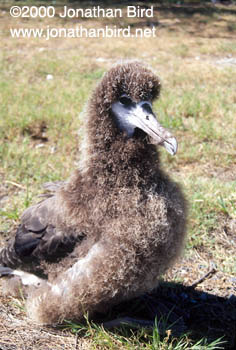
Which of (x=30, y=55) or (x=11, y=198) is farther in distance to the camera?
(x=30, y=55)

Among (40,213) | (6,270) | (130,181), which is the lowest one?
(6,270)

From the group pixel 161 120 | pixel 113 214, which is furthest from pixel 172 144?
pixel 161 120

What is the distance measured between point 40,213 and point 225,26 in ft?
32.1

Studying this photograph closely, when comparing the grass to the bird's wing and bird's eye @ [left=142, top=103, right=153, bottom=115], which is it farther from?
bird's eye @ [left=142, top=103, right=153, bottom=115]

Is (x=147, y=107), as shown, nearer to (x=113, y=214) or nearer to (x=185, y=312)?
(x=113, y=214)

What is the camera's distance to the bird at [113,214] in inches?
96.6

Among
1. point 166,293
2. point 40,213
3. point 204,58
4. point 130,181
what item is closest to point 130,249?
point 130,181

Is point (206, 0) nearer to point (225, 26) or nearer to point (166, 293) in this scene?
point (225, 26)

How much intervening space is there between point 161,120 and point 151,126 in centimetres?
301

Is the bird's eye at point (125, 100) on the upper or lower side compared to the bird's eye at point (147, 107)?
upper

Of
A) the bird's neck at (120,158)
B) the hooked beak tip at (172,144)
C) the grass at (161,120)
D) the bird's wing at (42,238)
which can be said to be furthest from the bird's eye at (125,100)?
the grass at (161,120)

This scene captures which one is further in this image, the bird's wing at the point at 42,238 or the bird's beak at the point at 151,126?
the bird's wing at the point at 42,238

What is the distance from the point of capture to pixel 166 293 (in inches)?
128

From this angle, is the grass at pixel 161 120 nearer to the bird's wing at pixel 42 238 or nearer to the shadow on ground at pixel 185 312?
the shadow on ground at pixel 185 312
